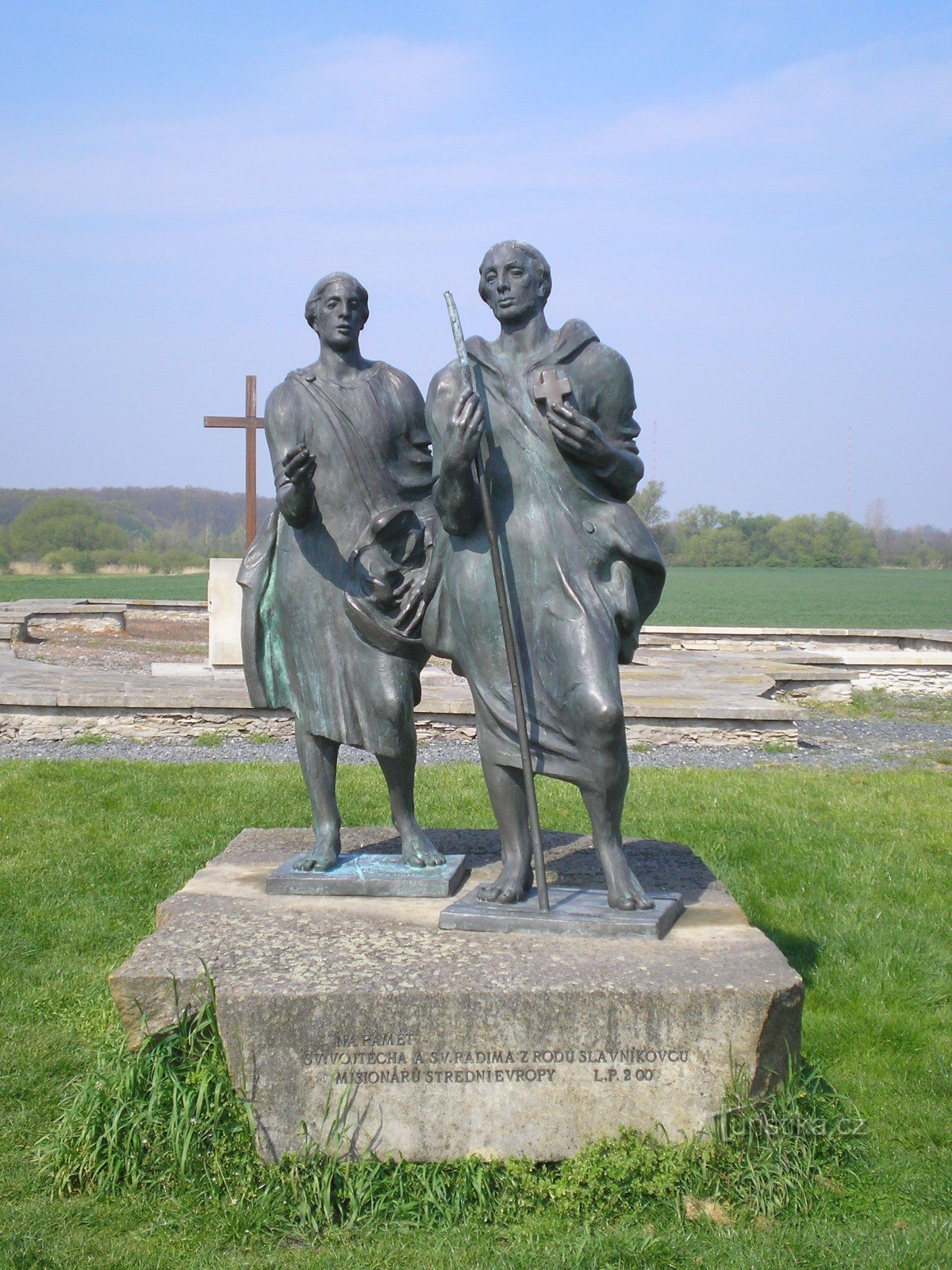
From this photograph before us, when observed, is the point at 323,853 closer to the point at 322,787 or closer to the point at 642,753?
the point at 322,787

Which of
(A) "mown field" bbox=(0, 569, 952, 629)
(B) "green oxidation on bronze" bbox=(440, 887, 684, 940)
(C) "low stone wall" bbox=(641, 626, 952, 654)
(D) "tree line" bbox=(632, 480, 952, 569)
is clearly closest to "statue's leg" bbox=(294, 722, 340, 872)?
(B) "green oxidation on bronze" bbox=(440, 887, 684, 940)

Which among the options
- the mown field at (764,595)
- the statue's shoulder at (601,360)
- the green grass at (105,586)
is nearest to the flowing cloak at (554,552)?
the statue's shoulder at (601,360)

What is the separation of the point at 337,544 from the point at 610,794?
51.0 inches

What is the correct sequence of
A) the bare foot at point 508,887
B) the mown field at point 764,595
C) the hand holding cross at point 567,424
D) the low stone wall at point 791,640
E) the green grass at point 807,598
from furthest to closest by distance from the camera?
1. the green grass at point 807,598
2. the mown field at point 764,595
3. the low stone wall at point 791,640
4. the bare foot at point 508,887
5. the hand holding cross at point 567,424

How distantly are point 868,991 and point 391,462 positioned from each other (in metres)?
2.67

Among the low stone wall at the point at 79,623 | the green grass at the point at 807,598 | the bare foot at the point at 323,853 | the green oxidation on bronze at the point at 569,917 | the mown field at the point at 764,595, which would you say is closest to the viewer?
the green oxidation on bronze at the point at 569,917

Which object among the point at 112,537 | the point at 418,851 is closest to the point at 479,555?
the point at 418,851

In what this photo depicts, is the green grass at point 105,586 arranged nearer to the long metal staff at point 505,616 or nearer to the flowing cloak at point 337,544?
the flowing cloak at point 337,544

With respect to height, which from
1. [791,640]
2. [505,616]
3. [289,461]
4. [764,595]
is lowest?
[764,595]

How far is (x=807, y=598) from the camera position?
4538 centimetres

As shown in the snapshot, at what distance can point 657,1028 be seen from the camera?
3332mm

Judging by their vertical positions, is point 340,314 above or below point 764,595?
above

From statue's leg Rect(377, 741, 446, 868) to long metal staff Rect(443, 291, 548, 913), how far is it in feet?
2.24

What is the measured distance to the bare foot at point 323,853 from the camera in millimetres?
4371
